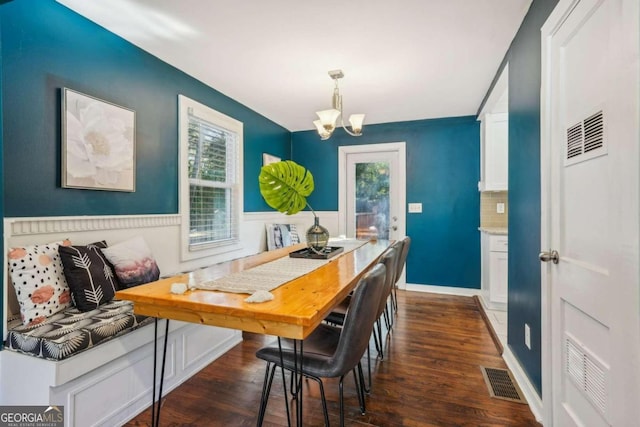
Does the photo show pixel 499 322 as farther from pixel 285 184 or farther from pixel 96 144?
pixel 96 144

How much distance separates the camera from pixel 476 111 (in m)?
3.92

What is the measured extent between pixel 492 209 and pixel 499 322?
5.04ft

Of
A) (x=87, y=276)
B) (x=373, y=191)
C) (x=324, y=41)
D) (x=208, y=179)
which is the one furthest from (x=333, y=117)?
(x=373, y=191)

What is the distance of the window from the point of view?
2.84 metres

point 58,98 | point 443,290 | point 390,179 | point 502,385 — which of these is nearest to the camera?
point 58,98

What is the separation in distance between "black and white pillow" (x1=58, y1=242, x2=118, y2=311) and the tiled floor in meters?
2.84

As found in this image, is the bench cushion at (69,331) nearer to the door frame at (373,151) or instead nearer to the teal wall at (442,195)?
the door frame at (373,151)

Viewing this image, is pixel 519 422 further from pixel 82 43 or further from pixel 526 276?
pixel 82 43

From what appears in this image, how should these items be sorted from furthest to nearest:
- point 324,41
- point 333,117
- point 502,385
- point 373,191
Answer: point 373,191
point 333,117
point 324,41
point 502,385

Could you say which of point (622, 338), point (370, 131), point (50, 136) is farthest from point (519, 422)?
point (370, 131)

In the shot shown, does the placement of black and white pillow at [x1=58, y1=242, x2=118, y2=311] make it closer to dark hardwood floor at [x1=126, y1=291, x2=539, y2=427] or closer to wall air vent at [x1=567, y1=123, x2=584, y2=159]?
dark hardwood floor at [x1=126, y1=291, x2=539, y2=427]

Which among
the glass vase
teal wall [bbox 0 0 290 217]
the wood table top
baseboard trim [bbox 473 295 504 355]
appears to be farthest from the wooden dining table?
baseboard trim [bbox 473 295 504 355]

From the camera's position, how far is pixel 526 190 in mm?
1878

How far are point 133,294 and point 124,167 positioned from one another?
1363mm
